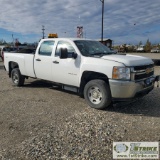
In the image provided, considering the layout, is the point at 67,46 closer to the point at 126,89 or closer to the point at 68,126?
the point at 126,89

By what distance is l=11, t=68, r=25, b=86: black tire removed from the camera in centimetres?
794

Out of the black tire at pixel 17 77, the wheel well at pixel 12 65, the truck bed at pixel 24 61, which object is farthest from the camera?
the wheel well at pixel 12 65

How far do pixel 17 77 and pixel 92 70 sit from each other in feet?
13.2

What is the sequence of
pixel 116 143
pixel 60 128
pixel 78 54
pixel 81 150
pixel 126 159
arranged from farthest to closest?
1. pixel 78 54
2. pixel 60 128
3. pixel 116 143
4. pixel 81 150
5. pixel 126 159

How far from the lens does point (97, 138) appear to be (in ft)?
12.0

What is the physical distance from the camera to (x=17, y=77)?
805 centimetres

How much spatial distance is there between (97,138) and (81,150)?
0.50 metres

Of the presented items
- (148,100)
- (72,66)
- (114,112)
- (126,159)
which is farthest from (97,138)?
(148,100)

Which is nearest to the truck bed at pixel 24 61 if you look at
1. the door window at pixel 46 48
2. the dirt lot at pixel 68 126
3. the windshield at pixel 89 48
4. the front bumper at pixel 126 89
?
the door window at pixel 46 48

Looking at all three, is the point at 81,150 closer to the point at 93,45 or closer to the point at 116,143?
the point at 116,143

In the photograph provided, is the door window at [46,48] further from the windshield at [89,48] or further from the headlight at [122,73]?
the headlight at [122,73]

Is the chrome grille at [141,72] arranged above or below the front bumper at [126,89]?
above

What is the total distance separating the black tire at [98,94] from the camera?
4.99 m

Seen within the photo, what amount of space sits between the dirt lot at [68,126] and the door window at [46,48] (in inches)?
57.3
